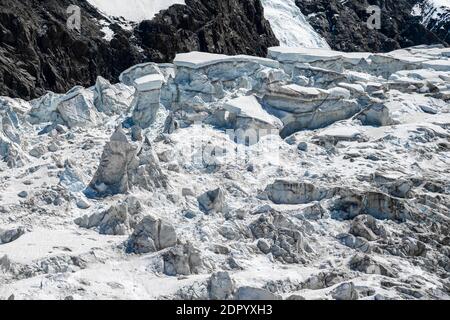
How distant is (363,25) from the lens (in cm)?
7712

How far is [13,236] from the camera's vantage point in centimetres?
3688

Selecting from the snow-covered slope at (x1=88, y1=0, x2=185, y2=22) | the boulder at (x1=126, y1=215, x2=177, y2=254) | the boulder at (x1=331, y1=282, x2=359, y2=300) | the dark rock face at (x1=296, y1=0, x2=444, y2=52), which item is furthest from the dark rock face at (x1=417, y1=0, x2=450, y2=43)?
the boulder at (x1=331, y1=282, x2=359, y2=300)

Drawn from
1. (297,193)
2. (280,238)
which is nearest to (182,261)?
(280,238)

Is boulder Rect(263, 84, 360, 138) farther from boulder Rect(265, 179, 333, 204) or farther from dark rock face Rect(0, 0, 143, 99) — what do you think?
dark rock face Rect(0, 0, 143, 99)

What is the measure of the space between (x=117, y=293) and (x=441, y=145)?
2118 cm

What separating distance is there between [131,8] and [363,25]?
2465 centimetres

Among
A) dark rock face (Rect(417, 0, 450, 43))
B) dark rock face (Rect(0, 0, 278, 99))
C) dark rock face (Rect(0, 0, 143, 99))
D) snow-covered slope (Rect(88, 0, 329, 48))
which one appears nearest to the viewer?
dark rock face (Rect(0, 0, 143, 99))

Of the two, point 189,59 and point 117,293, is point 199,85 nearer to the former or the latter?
point 189,59

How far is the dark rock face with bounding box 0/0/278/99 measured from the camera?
2112 inches

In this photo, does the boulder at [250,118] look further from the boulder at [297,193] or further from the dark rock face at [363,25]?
the dark rock face at [363,25]

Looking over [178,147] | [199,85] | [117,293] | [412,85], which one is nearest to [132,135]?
[178,147]

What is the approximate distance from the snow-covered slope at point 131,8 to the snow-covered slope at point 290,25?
37.5 feet

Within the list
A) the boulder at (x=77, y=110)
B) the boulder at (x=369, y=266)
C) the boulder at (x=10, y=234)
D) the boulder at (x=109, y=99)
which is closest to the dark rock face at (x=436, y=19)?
the boulder at (x=109, y=99)

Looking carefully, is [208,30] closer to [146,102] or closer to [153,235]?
[146,102]
